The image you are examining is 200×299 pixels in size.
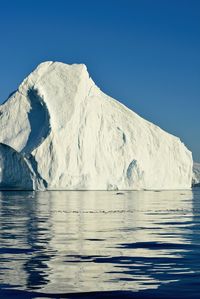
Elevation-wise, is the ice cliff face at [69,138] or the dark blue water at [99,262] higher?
the ice cliff face at [69,138]

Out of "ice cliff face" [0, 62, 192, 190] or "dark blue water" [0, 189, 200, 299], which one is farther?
"ice cliff face" [0, 62, 192, 190]

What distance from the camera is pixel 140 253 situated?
14.4 metres

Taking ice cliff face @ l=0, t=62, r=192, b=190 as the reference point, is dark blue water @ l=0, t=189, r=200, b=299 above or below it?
below

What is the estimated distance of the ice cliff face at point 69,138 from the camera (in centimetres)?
7888

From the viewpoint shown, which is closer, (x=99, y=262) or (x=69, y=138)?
(x=99, y=262)

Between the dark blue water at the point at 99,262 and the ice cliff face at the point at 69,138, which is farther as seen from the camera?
the ice cliff face at the point at 69,138

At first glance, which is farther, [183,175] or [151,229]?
[183,175]

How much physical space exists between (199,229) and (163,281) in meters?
11.3

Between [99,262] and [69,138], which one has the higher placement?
[69,138]

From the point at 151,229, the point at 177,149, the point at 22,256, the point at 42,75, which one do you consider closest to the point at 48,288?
the point at 22,256

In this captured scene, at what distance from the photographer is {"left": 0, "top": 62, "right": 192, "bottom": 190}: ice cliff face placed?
78.9 metres

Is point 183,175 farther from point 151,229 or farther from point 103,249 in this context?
point 103,249

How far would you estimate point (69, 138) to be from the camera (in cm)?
8188

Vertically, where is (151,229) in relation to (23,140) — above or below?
below
